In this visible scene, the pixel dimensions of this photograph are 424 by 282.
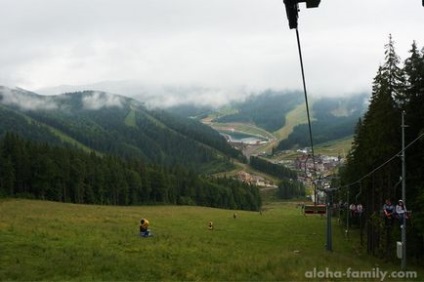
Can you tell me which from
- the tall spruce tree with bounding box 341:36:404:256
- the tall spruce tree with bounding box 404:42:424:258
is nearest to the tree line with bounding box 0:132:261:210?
the tall spruce tree with bounding box 341:36:404:256

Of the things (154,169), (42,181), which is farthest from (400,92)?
(154,169)

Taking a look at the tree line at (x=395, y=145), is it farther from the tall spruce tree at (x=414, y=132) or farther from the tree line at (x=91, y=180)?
the tree line at (x=91, y=180)

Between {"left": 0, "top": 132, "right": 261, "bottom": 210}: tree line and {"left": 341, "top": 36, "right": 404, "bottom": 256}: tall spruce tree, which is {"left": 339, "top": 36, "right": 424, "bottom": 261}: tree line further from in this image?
{"left": 0, "top": 132, "right": 261, "bottom": 210}: tree line

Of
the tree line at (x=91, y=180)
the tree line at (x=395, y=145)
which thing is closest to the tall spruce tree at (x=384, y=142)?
the tree line at (x=395, y=145)

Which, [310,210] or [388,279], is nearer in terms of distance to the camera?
[388,279]

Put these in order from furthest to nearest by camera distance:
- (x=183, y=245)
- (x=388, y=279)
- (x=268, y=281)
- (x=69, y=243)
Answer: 1. (x=183, y=245)
2. (x=69, y=243)
3. (x=388, y=279)
4. (x=268, y=281)

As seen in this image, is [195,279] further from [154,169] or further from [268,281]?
[154,169]

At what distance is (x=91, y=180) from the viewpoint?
125 meters

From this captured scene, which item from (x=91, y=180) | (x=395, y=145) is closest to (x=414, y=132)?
(x=395, y=145)

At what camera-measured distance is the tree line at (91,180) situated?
356 ft

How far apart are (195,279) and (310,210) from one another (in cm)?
3874

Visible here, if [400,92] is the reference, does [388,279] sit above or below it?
below

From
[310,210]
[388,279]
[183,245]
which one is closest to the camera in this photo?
[388,279]

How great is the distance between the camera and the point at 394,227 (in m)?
38.2
